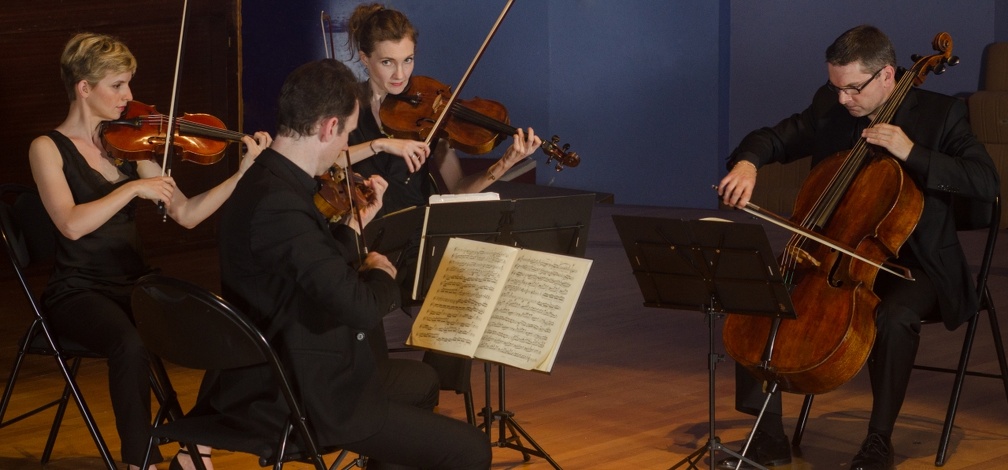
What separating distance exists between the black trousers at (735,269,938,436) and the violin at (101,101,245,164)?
1.56 metres

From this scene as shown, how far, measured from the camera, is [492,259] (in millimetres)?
2516

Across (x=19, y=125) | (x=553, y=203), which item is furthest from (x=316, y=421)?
(x=19, y=125)

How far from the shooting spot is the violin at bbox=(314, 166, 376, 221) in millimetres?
2602

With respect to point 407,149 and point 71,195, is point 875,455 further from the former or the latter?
point 71,195

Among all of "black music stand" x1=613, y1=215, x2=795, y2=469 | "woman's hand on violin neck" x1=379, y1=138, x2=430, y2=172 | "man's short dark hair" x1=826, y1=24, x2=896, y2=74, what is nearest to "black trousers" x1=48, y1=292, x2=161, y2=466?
"woman's hand on violin neck" x1=379, y1=138, x2=430, y2=172

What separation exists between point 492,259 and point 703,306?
53 centimetres

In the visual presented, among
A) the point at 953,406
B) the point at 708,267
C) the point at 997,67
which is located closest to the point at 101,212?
the point at 708,267

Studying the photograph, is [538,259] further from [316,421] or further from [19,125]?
[19,125]

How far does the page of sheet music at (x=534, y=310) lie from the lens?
2.41 m

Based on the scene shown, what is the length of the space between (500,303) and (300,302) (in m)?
0.48

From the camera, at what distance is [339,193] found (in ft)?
8.68

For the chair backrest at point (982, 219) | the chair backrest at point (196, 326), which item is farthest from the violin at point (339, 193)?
the chair backrest at point (982, 219)

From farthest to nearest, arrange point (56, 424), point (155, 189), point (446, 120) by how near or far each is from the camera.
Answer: point (446, 120), point (56, 424), point (155, 189)

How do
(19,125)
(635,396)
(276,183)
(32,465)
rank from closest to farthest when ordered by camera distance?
(276,183)
(32,465)
(635,396)
(19,125)
